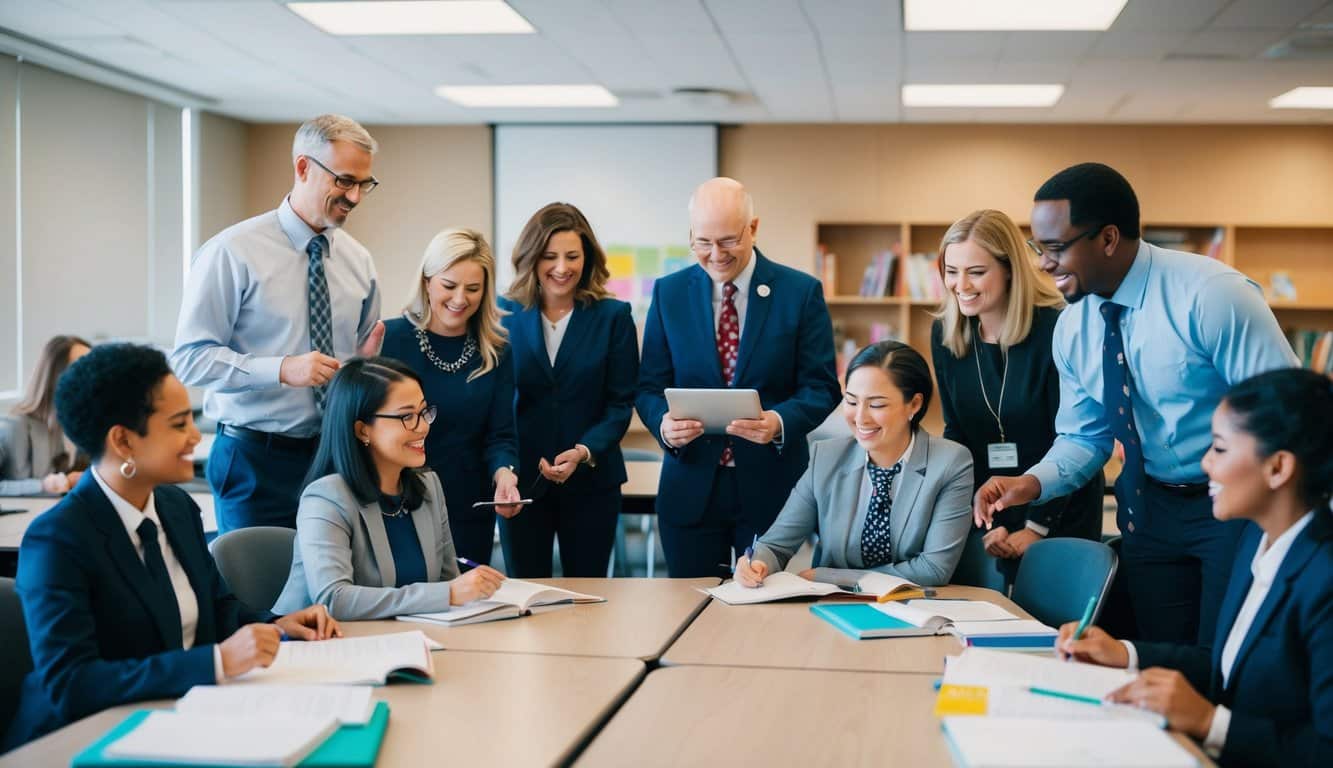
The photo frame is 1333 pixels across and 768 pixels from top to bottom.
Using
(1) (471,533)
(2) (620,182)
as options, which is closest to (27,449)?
(1) (471,533)

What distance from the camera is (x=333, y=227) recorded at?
11.1ft

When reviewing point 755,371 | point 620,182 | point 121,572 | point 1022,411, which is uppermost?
point 620,182

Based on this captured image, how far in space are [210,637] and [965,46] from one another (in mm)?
5102

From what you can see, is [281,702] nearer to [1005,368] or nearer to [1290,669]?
[1290,669]

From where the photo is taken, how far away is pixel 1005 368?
337 centimetres

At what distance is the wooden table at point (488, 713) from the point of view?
1737mm

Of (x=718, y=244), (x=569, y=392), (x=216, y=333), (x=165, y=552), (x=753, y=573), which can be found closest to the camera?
(x=165, y=552)

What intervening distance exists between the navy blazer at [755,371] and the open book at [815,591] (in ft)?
2.22

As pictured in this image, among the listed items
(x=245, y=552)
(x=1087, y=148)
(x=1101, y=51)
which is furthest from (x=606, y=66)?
(x=245, y=552)

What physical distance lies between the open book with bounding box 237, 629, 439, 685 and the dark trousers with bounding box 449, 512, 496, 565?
1.20 meters

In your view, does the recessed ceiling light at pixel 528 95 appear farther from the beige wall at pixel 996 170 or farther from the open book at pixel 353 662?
the open book at pixel 353 662

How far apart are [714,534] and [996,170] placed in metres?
6.07

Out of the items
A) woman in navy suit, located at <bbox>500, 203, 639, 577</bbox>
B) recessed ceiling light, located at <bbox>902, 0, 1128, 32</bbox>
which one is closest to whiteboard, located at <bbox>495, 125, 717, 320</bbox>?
recessed ceiling light, located at <bbox>902, 0, 1128, 32</bbox>

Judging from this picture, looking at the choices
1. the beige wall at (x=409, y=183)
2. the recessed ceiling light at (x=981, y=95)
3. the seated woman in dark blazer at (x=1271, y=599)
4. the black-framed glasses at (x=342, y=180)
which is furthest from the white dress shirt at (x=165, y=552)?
the beige wall at (x=409, y=183)
